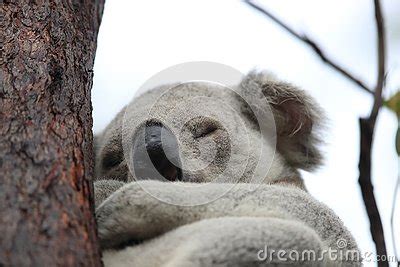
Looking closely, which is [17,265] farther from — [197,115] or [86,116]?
[197,115]

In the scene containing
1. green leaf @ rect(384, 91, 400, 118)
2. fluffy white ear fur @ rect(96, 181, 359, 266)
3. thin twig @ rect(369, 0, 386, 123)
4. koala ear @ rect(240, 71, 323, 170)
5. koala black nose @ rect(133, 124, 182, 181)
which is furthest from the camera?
koala ear @ rect(240, 71, 323, 170)

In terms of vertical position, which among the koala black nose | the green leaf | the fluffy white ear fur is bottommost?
the fluffy white ear fur

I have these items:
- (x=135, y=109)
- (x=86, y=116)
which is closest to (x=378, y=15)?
(x=86, y=116)

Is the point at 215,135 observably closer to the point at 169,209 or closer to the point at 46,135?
the point at 169,209

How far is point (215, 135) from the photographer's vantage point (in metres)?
3.25

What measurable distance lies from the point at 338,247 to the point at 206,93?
1.57m

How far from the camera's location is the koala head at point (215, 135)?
2748 millimetres

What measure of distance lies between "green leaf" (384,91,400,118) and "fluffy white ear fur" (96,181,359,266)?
46 centimetres

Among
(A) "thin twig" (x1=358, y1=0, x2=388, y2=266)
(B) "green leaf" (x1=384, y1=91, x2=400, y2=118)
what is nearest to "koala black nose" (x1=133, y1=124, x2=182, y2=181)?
(B) "green leaf" (x1=384, y1=91, x2=400, y2=118)

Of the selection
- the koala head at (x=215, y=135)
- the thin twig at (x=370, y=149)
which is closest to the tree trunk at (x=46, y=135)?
the koala head at (x=215, y=135)

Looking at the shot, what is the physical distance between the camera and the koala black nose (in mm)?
2570

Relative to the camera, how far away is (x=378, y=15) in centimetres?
133

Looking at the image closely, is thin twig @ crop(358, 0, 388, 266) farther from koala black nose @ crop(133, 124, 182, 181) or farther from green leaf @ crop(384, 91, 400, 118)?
koala black nose @ crop(133, 124, 182, 181)

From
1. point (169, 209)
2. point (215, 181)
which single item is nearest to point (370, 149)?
point (169, 209)
